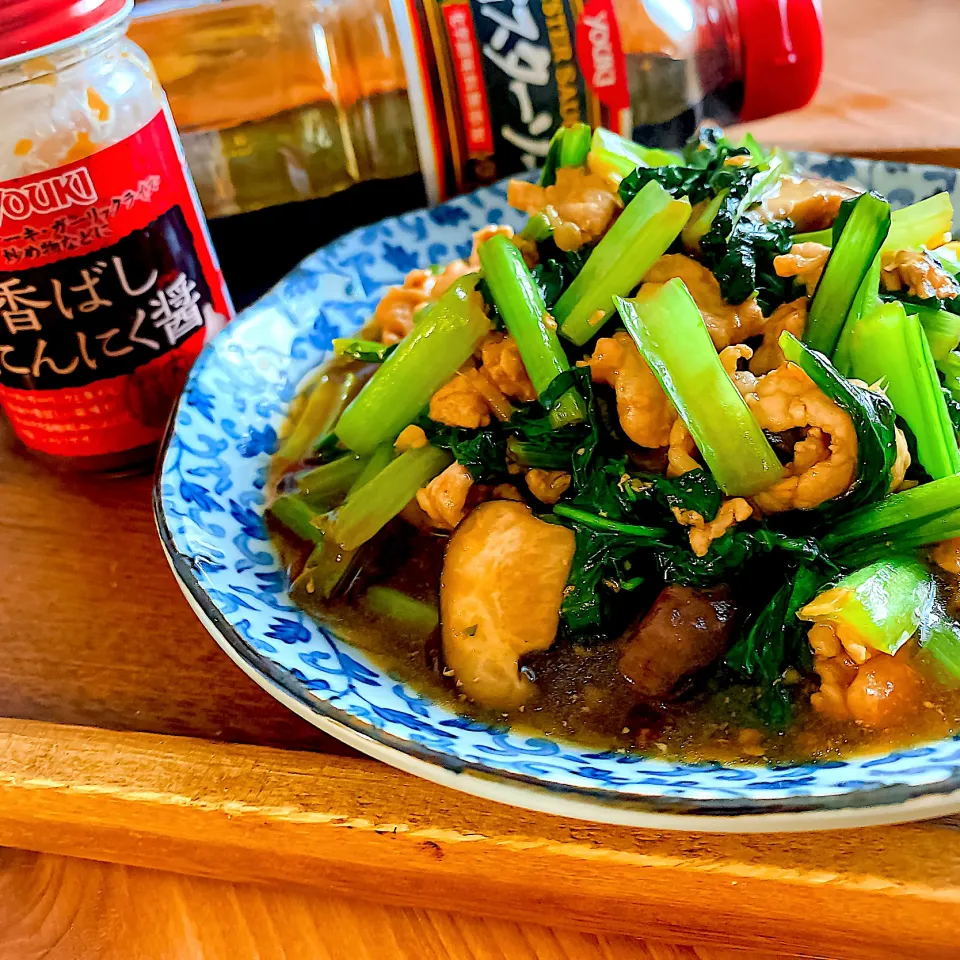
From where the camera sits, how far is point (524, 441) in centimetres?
137

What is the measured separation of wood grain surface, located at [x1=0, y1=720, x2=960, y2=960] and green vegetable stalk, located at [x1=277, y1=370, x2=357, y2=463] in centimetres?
56

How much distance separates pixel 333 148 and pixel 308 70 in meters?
0.17

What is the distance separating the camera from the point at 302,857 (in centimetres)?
122

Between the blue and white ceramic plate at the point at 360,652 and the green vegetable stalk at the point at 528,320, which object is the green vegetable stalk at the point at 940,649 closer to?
the blue and white ceramic plate at the point at 360,652

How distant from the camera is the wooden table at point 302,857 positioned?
1104 millimetres

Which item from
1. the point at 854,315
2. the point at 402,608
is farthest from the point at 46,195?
the point at 854,315

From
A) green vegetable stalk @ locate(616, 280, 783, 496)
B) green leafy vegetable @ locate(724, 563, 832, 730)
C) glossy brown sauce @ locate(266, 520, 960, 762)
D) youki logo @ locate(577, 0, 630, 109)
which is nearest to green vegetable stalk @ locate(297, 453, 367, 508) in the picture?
glossy brown sauce @ locate(266, 520, 960, 762)

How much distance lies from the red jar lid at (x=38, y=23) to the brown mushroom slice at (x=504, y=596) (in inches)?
35.8

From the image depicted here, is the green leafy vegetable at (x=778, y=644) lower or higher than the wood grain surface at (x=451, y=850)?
higher

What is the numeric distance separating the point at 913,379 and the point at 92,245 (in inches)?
48.9

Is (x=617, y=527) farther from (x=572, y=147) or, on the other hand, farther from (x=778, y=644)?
(x=572, y=147)

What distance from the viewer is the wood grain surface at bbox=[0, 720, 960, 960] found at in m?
1.09

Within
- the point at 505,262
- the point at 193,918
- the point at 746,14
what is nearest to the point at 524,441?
the point at 505,262

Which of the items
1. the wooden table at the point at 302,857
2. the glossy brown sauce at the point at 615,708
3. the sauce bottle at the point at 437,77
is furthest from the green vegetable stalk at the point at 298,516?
the sauce bottle at the point at 437,77
